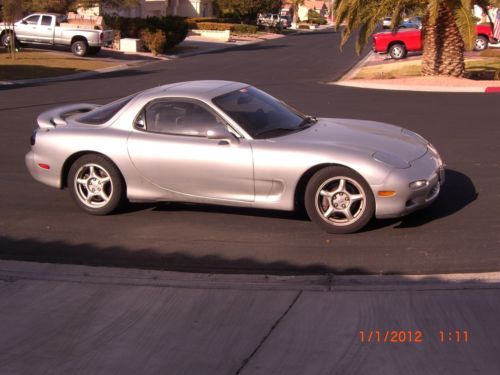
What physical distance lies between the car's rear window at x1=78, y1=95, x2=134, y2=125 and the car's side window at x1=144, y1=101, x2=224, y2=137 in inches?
16.4

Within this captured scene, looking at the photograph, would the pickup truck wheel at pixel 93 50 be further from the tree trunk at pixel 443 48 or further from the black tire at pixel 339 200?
the black tire at pixel 339 200

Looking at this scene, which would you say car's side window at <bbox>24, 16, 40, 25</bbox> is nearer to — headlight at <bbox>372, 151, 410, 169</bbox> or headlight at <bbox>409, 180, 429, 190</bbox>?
headlight at <bbox>372, 151, 410, 169</bbox>

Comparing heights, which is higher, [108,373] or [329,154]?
[329,154]

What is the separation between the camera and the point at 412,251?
22.8 ft

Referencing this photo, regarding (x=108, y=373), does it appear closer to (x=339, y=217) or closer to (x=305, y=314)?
(x=305, y=314)

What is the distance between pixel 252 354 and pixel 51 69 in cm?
2637

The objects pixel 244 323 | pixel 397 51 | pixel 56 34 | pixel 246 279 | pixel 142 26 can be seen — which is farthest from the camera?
pixel 142 26

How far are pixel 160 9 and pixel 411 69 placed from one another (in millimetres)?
42951

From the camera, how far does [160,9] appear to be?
2714 inches

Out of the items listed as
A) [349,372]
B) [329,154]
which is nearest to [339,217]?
[329,154]

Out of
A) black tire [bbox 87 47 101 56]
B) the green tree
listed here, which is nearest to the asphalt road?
black tire [bbox 87 47 101 56]

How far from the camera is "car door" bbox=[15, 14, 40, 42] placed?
38.4 m

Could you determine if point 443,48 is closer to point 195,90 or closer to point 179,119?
point 195,90

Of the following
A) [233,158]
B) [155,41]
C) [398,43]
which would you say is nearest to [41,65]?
[155,41]
